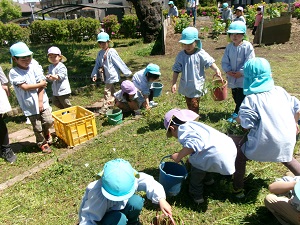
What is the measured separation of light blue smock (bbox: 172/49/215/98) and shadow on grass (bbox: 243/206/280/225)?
227 centimetres

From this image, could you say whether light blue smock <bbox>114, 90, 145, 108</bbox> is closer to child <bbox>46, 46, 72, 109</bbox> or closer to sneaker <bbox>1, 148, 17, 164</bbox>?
child <bbox>46, 46, 72, 109</bbox>

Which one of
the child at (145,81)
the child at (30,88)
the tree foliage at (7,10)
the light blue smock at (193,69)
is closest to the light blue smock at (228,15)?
the child at (145,81)

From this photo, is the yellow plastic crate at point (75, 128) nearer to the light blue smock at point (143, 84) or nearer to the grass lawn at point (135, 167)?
the grass lawn at point (135, 167)

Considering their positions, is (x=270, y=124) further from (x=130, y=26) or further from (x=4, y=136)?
(x=130, y=26)

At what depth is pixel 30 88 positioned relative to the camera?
4.00 m

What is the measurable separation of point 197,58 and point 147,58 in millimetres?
6906

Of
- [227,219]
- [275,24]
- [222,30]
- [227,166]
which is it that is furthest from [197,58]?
[222,30]

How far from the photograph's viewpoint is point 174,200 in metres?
3.06

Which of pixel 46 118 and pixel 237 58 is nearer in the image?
pixel 46 118

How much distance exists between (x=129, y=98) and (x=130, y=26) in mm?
14470

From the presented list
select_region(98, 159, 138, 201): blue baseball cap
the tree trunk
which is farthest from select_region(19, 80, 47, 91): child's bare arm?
the tree trunk

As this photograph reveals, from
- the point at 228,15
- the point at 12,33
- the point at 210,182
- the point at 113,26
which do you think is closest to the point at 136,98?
the point at 210,182

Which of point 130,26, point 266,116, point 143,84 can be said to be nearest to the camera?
point 266,116

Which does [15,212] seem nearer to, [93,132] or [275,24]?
[93,132]
